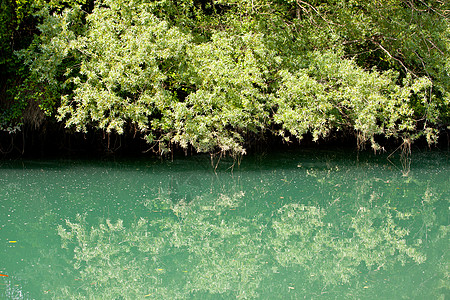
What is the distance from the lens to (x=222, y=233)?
875 centimetres

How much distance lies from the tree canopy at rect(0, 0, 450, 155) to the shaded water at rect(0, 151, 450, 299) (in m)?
1.34

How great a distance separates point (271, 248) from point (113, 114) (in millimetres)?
7086

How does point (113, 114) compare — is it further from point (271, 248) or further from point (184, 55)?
point (271, 248)

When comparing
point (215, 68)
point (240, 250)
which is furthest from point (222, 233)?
point (215, 68)

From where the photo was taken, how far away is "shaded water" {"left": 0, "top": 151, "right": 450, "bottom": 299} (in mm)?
6406

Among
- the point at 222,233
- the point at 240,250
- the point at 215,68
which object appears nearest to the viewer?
the point at 240,250

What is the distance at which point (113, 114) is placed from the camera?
43.8 feet

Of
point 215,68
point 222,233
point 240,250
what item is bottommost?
point 240,250

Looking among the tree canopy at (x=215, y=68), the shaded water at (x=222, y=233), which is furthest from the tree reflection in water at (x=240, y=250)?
the tree canopy at (x=215, y=68)

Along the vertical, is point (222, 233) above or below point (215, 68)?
below

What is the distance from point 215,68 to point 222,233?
5.99 meters

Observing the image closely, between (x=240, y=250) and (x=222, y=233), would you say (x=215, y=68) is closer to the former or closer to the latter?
(x=222, y=233)

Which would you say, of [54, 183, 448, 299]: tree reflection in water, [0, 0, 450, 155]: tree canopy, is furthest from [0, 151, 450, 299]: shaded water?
[0, 0, 450, 155]: tree canopy

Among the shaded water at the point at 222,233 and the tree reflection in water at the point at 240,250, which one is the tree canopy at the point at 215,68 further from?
the tree reflection in water at the point at 240,250
